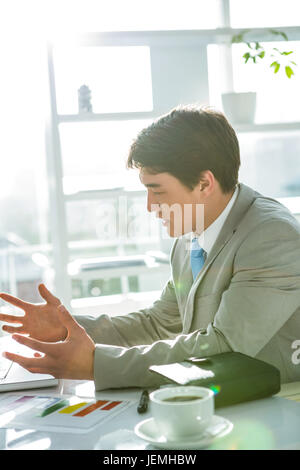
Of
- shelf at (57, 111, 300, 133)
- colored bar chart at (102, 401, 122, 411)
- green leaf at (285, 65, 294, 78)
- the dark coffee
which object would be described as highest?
green leaf at (285, 65, 294, 78)

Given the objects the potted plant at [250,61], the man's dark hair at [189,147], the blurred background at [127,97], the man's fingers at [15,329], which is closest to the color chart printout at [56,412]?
the man's fingers at [15,329]

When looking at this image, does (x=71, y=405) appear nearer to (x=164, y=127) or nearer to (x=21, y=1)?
(x=164, y=127)

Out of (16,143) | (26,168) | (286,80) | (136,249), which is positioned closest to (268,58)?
(286,80)

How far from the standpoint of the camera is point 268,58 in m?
3.17

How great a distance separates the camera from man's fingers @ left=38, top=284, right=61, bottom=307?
1.39 m

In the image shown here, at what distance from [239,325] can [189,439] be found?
457 millimetres

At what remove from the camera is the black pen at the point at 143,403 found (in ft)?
3.43

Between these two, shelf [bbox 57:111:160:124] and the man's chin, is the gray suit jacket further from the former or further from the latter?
shelf [bbox 57:111:160:124]

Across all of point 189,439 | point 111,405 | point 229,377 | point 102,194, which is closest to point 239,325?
point 229,377

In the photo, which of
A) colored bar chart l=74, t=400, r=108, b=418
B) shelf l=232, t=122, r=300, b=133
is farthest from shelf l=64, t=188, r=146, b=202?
colored bar chart l=74, t=400, r=108, b=418

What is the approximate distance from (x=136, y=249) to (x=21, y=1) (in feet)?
4.81

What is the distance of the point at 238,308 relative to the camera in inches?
50.9

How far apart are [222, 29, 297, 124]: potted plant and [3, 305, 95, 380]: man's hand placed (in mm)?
2210

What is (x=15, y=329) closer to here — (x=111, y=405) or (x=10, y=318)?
(x=10, y=318)
